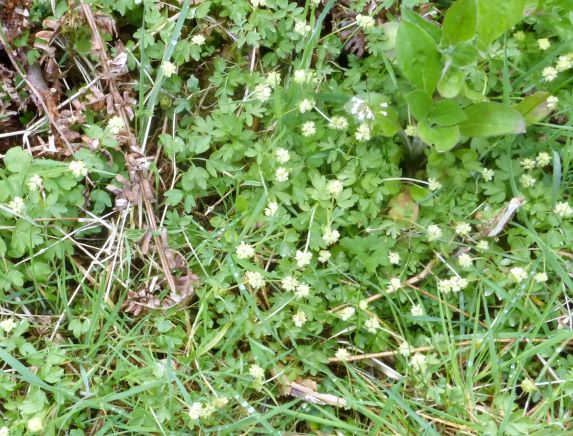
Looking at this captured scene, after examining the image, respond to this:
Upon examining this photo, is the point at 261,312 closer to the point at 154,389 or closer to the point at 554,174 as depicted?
the point at 154,389

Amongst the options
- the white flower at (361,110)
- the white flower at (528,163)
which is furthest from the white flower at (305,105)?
the white flower at (528,163)

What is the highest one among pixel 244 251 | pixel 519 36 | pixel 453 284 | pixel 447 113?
pixel 519 36

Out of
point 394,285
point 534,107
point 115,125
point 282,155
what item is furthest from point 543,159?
point 115,125

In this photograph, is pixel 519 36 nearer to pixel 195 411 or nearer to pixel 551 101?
pixel 551 101

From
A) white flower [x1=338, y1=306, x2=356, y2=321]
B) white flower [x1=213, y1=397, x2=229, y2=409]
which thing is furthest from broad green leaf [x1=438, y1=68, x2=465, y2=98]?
white flower [x1=213, y1=397, x2=229, y2=409]

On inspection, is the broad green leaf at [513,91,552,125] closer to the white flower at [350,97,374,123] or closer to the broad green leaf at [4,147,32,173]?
the white flower at [350,97,374,123]
